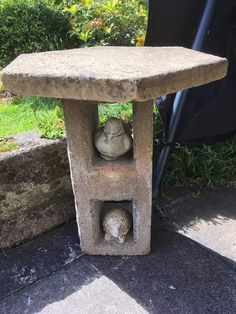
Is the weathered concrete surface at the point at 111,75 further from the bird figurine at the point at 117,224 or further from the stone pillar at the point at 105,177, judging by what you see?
the bird figurine at the point at 117,224

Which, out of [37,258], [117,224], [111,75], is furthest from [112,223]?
[111,75]

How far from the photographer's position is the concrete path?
2.04 metres

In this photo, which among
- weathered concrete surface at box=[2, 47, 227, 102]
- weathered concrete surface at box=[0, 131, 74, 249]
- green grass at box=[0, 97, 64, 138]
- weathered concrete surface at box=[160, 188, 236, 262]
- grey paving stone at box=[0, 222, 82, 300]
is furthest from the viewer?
green grass at box=[0, 97, 64, 138]

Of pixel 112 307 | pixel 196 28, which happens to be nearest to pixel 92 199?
pixel 112 307

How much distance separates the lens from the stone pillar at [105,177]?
1993 millimetres

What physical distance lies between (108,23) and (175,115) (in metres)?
1.61

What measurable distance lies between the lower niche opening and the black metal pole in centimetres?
42

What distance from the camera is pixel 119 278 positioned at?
87.1 inches

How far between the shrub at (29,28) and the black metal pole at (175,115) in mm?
1617

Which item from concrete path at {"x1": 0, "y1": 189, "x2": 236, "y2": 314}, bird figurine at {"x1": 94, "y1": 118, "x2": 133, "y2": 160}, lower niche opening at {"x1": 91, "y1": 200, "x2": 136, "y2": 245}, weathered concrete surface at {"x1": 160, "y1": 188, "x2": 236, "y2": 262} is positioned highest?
bird figurine at {"x1": 94, "y1": 118, "x2": 133, "y2": 160}

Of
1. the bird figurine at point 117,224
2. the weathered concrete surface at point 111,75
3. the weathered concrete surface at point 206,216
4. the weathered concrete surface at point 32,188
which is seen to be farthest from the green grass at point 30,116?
the weathered concrete surface at point 206,216

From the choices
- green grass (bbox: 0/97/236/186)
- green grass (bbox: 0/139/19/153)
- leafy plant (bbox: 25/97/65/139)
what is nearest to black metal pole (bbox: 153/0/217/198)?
green grass (bbox: 0/97/236/186)

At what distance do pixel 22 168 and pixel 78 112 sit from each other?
622 millimetres

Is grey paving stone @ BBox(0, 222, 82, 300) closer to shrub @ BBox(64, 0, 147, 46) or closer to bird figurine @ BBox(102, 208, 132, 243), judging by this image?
bird figurine @ BBox(102, 208, 132, 243)
